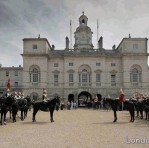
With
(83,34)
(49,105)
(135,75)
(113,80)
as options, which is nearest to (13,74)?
(83,34)

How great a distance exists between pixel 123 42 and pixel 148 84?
857cm

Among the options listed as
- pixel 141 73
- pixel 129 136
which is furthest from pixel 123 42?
pixel 129 136

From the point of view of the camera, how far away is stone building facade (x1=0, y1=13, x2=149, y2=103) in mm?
55625

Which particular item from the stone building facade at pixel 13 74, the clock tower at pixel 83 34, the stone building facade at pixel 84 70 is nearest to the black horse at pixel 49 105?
the stone building facade at pixel 84 70

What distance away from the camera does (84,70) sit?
56.7 metres

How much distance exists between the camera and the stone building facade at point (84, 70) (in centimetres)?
5562

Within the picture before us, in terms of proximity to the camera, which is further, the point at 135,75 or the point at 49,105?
the point at 135,75

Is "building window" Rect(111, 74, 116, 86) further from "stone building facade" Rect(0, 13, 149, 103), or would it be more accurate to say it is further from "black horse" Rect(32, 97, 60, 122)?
"black horse" Rect(32, 97, 60, 122)

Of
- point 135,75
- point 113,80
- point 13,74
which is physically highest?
point 13,74

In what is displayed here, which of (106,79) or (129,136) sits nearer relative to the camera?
(129,136)

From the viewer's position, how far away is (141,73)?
5606 cm

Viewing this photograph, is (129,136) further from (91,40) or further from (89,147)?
(91,40)

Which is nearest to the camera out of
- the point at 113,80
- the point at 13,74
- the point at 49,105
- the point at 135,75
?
the point at 49,105

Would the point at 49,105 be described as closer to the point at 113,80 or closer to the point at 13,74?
the point at 113,80
